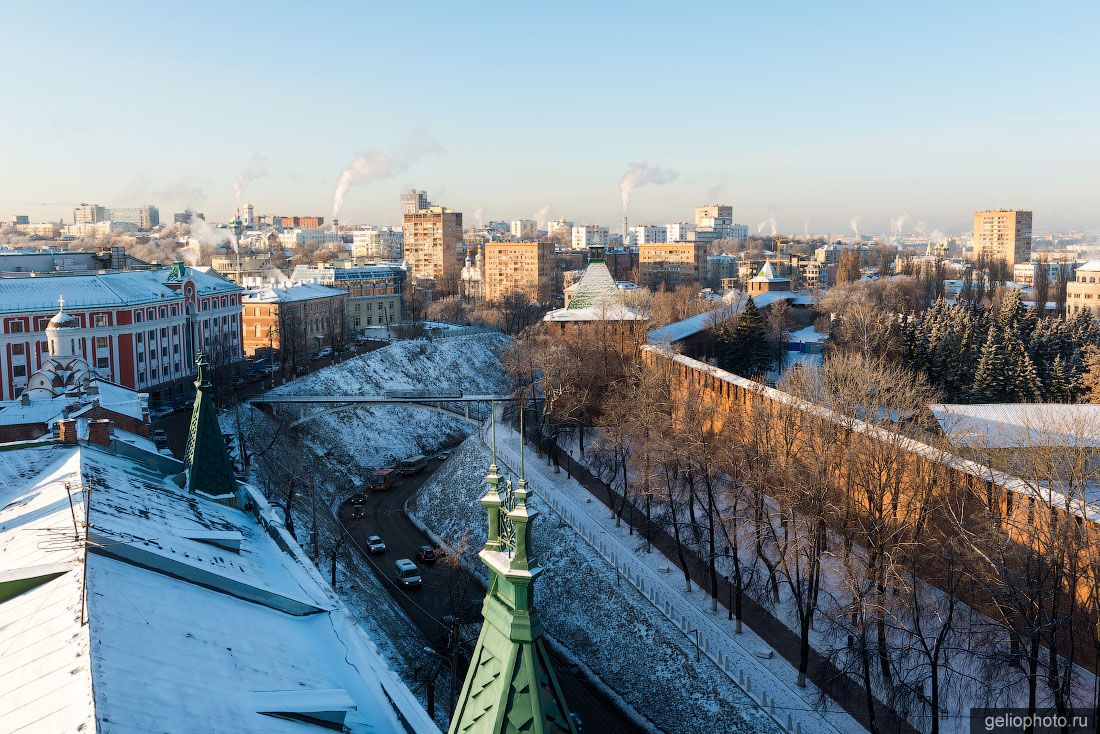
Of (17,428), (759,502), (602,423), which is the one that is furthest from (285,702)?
(602,423)

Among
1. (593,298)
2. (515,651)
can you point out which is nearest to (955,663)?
(515,651)

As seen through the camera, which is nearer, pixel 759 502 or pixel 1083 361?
pixel 759 502

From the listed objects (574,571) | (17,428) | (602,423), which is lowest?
(574,571)

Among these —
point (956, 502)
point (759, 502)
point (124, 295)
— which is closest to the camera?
point (956, 502)

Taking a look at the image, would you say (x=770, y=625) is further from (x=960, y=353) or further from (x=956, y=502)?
(x=960, y=353)

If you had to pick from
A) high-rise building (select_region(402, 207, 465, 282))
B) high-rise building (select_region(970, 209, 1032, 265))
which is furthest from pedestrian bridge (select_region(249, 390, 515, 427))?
high-rise building (select_region(970, 209, 1032, 265))

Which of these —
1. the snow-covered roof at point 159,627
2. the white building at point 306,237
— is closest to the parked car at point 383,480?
the snow-covered roof at point 159,627

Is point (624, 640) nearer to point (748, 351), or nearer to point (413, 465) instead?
point (413, 465)
